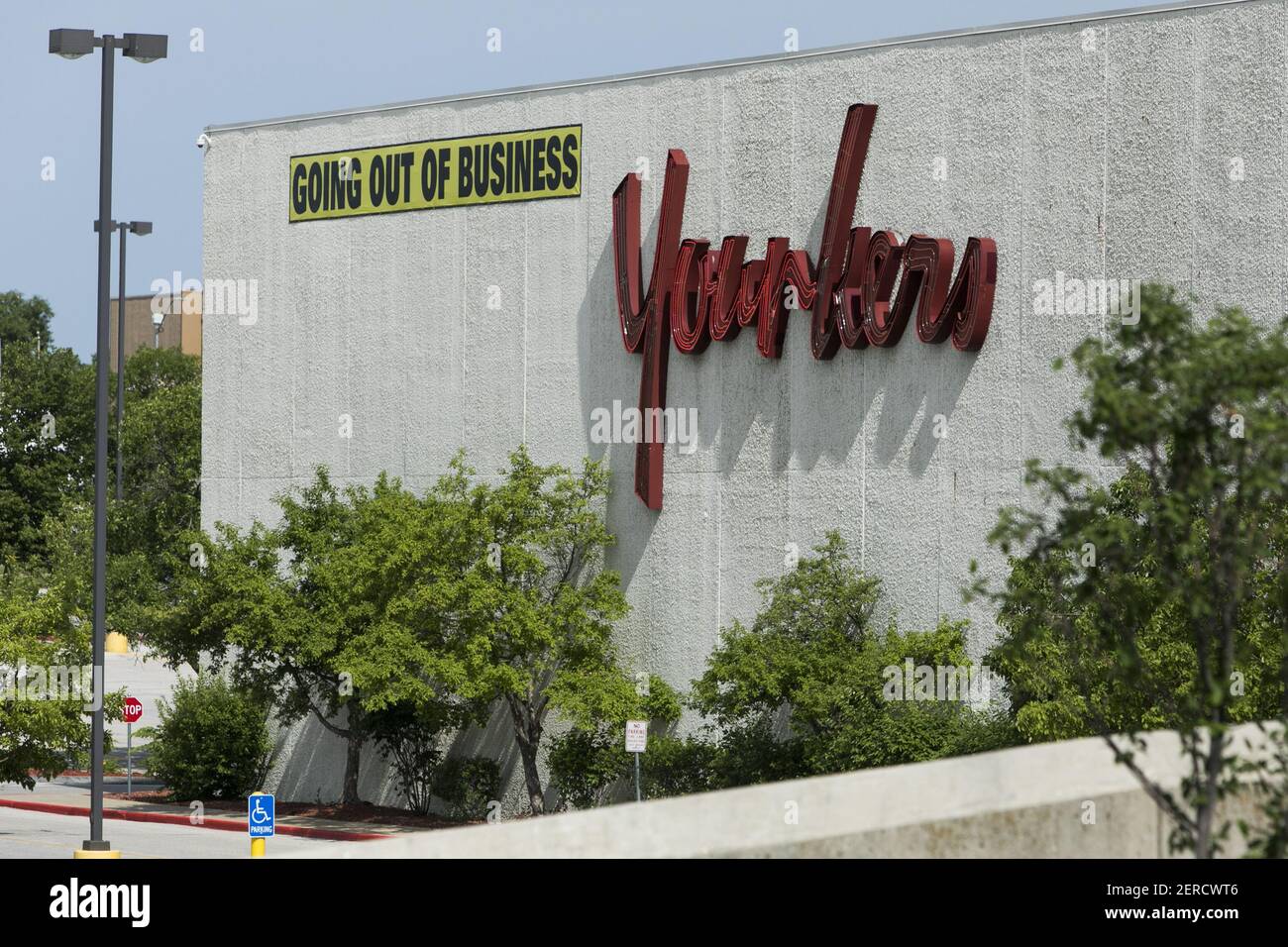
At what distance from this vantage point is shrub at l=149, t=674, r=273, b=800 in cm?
3719

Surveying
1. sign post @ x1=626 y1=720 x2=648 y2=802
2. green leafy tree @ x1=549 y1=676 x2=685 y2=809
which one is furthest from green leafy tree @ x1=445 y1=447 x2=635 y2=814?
sign post @ x1=626 y1=720 x2=648 y2=802

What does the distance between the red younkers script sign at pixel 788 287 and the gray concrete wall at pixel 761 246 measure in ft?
1.40

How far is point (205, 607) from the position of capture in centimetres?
3347

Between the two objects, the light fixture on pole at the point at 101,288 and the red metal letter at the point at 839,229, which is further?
the red metal letter at the point at 839,229

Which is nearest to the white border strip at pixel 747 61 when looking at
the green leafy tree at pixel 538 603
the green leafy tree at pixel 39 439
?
the green leafy tree at pixel 538 603

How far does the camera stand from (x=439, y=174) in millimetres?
35281

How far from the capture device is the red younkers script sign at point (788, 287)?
28703 mm

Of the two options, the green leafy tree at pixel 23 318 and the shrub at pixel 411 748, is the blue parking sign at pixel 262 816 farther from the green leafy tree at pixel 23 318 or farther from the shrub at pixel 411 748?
the green leafy tree at pixel 23 318

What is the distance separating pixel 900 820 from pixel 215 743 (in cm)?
2971

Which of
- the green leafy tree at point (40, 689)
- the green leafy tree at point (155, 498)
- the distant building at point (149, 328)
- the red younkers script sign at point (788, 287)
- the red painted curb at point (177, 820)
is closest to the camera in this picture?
the green leafy tree at point (40, 689)

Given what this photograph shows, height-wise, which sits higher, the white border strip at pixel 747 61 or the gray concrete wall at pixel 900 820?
the white border strip at pixel 747 61

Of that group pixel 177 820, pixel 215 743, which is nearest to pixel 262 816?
pixel 177 820
